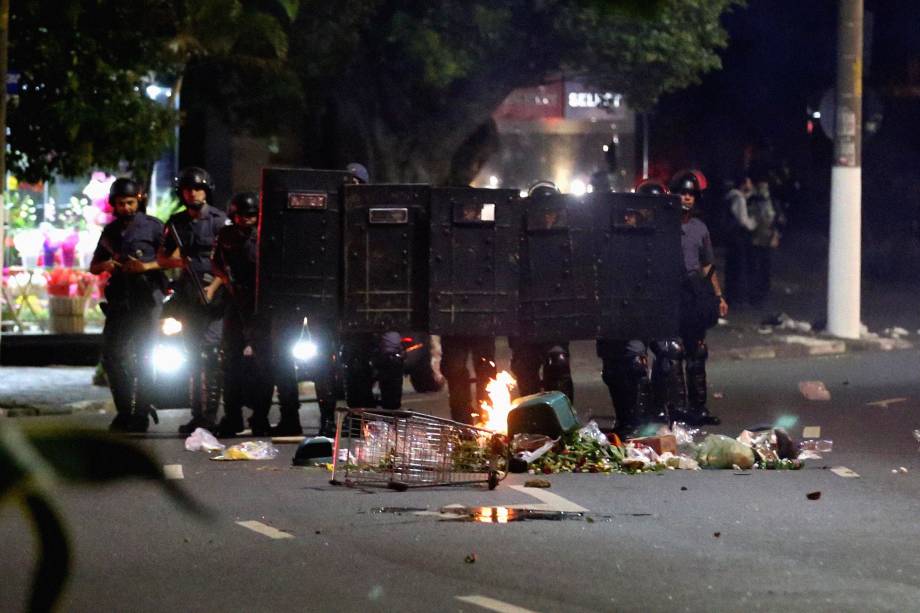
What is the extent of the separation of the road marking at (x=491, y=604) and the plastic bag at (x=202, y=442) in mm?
4816

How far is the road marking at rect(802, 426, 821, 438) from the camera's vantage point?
11336mm

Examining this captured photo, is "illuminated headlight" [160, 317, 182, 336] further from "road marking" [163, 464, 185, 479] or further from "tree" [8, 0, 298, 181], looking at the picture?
"road marking" [163, 464, 185, 479]

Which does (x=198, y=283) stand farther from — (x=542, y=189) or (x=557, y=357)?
(x=557, y=357)

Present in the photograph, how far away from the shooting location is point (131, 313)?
1166cm

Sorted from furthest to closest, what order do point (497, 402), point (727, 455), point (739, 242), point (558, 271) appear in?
point (739, 242) → point (497, 402) → point (558, 271) → point (727, 455)

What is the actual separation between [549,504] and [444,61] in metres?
10.2

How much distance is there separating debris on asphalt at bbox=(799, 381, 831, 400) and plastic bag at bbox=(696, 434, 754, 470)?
4161 millimetres

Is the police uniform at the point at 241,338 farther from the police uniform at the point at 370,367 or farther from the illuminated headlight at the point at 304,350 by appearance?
the police uniform at the point at 370,367

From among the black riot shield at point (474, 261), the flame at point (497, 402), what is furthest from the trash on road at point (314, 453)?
the flame at point (497, 402)

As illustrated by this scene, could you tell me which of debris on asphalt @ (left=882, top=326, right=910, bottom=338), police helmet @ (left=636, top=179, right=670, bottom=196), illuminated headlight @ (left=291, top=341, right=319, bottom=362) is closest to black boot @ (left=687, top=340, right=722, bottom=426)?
police helmet @ (left=636, top=179, right=670, bottom=196)

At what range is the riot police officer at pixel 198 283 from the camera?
1159 centimetres

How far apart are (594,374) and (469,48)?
444cm

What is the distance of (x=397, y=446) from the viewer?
342 inches

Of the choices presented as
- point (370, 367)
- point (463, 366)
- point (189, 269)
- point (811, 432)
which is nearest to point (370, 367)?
point (370, 367)
